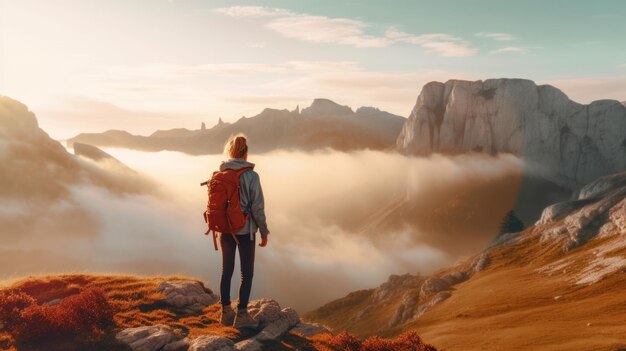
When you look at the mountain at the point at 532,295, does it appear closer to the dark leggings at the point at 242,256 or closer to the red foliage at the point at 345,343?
the red foliage at the point at 345,343

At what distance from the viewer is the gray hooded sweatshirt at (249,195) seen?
579 inches

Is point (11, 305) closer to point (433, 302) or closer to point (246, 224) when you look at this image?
point (246, 224)

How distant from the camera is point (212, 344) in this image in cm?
1392

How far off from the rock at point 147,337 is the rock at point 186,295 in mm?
3970

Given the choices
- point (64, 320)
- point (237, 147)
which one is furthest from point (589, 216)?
point (64, 320)

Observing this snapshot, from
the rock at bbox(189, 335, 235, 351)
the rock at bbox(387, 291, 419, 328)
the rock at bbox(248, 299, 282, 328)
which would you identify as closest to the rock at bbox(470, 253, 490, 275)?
the rock at bbox(387, 291, 419, 328)

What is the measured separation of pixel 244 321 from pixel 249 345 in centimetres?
167

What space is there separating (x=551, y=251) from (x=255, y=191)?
133971 millimetres

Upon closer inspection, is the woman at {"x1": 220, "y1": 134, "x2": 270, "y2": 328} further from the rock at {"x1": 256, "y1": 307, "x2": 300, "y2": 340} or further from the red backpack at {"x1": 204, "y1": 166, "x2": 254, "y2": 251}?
the rock at {"x1": 256, "y1": 307, "x2": 300, "y2": 340}

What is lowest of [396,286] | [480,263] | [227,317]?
[396,286]

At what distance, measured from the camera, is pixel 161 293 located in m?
20.1

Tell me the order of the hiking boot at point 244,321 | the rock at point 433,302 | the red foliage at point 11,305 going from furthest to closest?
1. the rock at point 433,302
2. the hiking boot at point 244,321
3. the red foliage at point 11,305

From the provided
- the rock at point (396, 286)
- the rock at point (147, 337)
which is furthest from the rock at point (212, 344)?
the rock at point (396, 286)

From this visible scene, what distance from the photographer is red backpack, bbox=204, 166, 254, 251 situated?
47.5 ft
